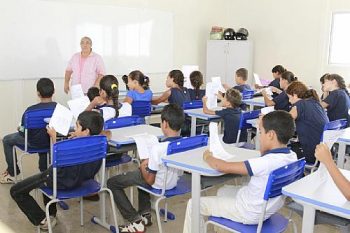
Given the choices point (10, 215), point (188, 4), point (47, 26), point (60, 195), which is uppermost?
point (188, 4)

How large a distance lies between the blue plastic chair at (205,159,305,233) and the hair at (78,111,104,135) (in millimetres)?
1240

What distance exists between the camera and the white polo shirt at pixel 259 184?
2301mm

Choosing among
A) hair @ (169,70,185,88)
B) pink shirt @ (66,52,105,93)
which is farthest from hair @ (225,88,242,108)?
pink shirt @ (66,52,105,93)

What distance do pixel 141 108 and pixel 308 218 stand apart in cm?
319

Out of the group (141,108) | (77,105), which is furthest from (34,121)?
(141,108)

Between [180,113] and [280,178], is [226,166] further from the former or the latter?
[180,113]

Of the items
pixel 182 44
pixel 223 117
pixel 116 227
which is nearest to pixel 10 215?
pixel 116 227

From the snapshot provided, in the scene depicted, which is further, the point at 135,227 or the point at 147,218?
the point at 147,218

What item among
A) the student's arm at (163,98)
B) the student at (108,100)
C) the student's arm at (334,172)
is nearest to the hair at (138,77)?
the student's arm at (163,98)

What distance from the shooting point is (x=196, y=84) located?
5.82m

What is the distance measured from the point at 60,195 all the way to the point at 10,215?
3.41 ft

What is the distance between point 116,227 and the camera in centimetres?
321

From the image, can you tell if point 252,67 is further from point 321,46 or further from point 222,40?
point 321,46

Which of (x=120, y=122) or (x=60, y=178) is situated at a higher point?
(x=120, y=122)
